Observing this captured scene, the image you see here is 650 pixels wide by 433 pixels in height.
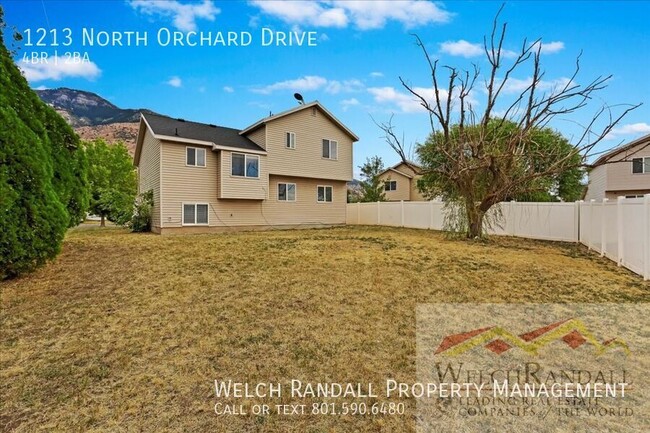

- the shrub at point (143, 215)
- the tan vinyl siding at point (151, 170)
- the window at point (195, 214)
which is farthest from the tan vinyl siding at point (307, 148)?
the shrub at point (143, 215)

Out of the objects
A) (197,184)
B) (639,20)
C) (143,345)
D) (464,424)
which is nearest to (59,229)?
(143,345)

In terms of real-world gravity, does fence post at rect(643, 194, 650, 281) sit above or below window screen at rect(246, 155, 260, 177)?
below

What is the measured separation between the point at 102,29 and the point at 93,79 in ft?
32.0

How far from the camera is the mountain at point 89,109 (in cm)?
4725

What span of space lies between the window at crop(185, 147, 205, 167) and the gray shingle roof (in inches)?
20.7

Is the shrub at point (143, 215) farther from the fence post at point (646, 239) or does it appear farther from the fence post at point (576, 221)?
the fence post at point (576, 221)

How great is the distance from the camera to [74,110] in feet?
156

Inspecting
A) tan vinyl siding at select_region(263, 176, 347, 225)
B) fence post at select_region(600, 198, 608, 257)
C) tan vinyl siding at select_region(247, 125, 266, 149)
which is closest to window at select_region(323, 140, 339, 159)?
tan vinyl siding at select_region(263, 176, 347, 225)

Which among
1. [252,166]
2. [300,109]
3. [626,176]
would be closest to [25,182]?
[252,166]

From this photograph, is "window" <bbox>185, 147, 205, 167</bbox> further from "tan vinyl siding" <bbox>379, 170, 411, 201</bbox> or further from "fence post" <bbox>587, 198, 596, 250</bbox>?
"tan vinyl siding" <bbox>379, 170, 411, 201</bbox>

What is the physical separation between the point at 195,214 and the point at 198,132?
4.10m

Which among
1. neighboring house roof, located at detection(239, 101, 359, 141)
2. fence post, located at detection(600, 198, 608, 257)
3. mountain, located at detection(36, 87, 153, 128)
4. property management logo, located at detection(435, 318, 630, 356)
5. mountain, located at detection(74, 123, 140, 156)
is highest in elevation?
mountain, located at detection(36, 87, 153, 128)

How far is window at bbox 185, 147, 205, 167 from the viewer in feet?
46.9

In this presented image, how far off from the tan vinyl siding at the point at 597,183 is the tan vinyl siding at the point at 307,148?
18497 mm
